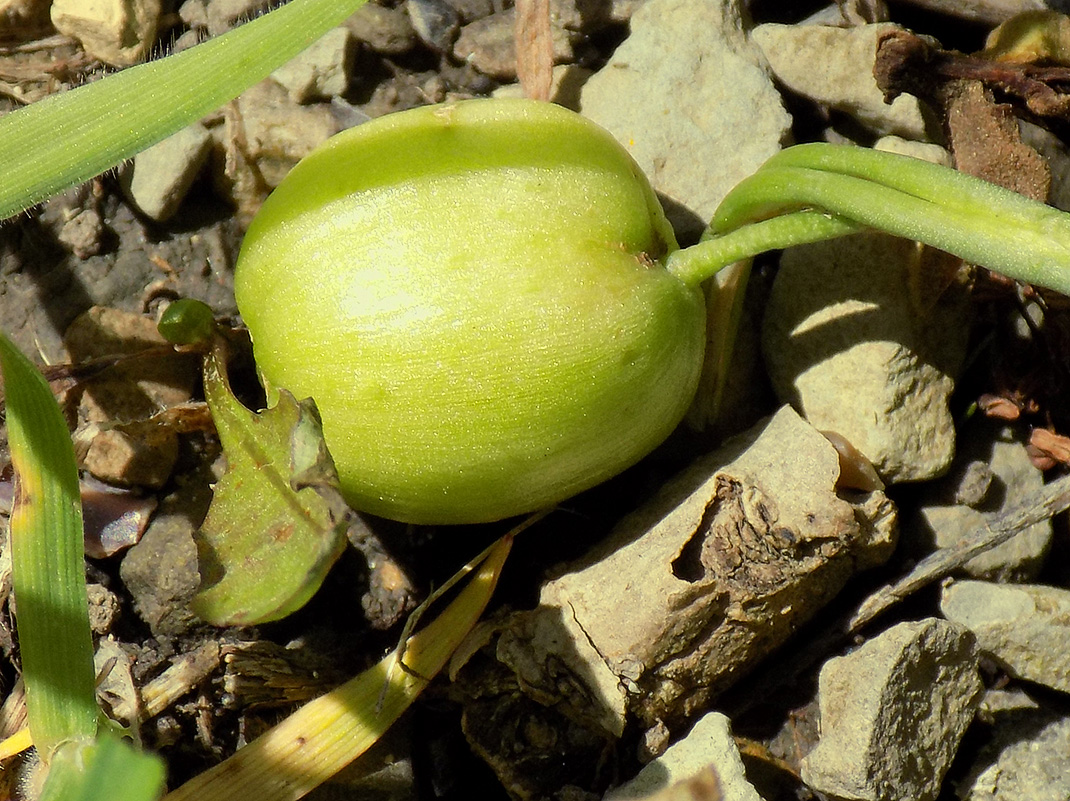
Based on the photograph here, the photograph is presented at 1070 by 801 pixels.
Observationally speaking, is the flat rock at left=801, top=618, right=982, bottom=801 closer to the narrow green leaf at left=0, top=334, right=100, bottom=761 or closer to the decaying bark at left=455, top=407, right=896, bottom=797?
the decaying bark at left=455, top=407, right=896, bottom=797

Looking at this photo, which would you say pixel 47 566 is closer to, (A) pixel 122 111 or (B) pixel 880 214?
(A) pixel 122 111

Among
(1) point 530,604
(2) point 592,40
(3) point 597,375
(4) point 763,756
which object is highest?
(2) point 592,40

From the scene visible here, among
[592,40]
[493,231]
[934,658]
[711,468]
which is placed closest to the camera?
[493,231]

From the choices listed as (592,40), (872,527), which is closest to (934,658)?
(872,527)

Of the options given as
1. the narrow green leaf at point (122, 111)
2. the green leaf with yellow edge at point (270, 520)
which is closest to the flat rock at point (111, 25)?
the narrow green leaf at point (122, 111)

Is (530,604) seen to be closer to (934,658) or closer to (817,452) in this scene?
(817,452)

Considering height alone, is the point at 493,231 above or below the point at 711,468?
above

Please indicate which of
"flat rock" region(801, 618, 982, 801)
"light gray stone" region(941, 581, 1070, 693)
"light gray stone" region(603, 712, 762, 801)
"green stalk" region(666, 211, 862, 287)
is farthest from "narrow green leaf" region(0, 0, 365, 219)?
"light gray stone" region(941, 581, 1070, 693)
